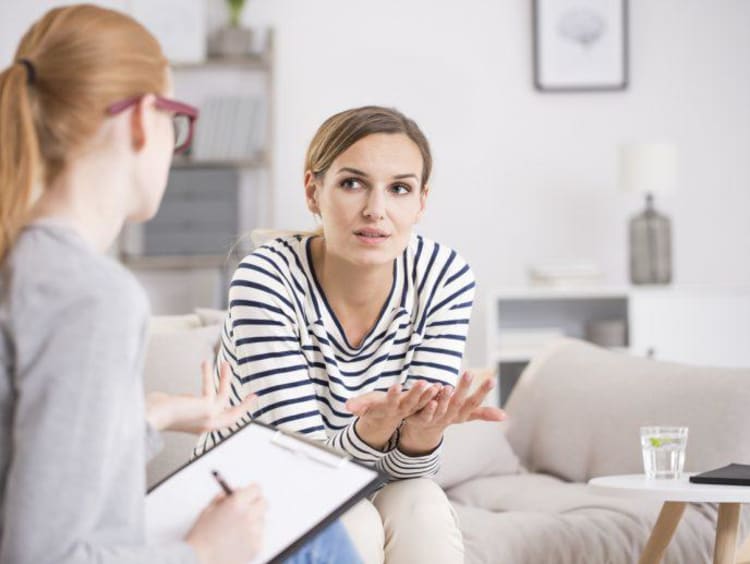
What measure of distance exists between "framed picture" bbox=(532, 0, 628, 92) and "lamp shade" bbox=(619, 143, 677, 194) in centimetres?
48

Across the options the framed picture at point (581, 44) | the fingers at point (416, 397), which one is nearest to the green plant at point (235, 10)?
the framed picture at point (581, 44)

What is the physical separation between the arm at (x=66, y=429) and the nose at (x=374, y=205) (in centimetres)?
88

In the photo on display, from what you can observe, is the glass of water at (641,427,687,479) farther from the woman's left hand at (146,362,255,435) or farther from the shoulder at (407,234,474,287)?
the woman's left hand at (146,362,255,435)

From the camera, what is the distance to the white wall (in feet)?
15.1

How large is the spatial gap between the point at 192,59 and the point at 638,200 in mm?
1941

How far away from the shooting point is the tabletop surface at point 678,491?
5.40 ft

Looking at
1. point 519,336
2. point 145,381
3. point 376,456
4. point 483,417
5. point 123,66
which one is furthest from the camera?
point 519,336

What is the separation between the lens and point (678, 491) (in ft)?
5.46

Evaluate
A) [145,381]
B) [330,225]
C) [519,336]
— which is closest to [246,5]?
[519,336]

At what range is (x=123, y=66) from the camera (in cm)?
101

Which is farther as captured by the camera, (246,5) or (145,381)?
(246,5)

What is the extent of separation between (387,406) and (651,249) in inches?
118

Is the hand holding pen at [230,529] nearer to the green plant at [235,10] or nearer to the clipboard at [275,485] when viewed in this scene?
the clipboard at [275,485]

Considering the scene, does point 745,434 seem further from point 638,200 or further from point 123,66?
point 638,200
